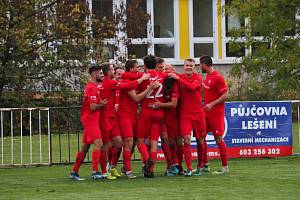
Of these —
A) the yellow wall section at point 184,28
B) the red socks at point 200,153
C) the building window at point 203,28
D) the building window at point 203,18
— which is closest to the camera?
the red socks at point 200,153

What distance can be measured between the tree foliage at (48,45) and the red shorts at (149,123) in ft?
38.3

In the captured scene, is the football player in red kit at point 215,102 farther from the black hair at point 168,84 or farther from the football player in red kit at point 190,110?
the black hair at point 168,84

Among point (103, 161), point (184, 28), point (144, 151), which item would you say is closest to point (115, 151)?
point (103, 161)

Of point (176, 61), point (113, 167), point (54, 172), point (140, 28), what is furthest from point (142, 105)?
point (176, 61)

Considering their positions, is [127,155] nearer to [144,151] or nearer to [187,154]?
[144,151]

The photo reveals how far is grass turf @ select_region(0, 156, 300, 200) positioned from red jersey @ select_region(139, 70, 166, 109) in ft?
4.26

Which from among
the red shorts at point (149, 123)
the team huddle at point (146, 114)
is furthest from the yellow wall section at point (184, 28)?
the red shorts at point (149, 123)

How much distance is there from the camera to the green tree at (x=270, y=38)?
1004 inches

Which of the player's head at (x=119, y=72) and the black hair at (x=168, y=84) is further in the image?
the player's head at (x=119, y=72)

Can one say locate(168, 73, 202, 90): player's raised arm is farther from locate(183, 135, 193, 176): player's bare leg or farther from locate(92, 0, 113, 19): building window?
locate(92, 0, 113, 19): building window

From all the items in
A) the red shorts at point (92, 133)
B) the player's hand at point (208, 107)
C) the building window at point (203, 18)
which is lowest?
the red shorts at point (92, 133)

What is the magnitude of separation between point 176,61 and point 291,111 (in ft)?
53.5

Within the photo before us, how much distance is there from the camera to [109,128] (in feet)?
51.5

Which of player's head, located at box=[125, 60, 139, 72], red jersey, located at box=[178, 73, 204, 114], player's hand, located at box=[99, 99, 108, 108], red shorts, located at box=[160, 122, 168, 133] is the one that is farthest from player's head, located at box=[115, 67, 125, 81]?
red shorts, located at box=[160, 122, 168, 133]
